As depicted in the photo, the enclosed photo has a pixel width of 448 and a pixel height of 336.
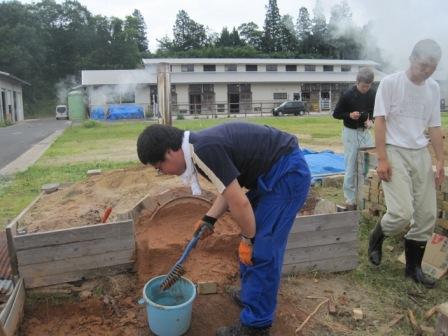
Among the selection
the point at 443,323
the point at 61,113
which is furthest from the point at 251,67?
the point at 443,323

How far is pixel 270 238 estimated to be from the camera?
2.44m

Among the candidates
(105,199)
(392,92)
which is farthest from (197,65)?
(392,92)

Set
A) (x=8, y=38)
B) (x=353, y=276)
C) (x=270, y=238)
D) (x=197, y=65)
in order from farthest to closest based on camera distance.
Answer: (x=8, y=38), (x=197, y=65), (x=353, y=276), (x=270, y=238)

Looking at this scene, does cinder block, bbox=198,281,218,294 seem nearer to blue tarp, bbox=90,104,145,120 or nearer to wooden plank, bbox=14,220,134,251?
wooden plank, bbox=14,220,134,251

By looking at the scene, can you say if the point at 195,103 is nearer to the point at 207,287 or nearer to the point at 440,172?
the point at 440,172

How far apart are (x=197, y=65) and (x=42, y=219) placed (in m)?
43.4

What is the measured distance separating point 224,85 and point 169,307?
4338 centimetres

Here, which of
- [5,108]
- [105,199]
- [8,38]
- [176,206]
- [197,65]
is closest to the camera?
[176,206]

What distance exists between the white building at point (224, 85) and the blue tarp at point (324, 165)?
33.8 meters

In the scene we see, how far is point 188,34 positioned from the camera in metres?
95.4

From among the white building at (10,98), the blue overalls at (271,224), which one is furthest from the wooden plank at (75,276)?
the white building at (10,98)

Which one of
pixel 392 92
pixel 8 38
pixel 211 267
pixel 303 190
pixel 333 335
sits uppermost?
pixel 8 38

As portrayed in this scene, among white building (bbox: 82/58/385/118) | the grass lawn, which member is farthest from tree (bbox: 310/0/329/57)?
the grass lawn

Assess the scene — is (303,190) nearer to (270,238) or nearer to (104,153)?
(270,238)
